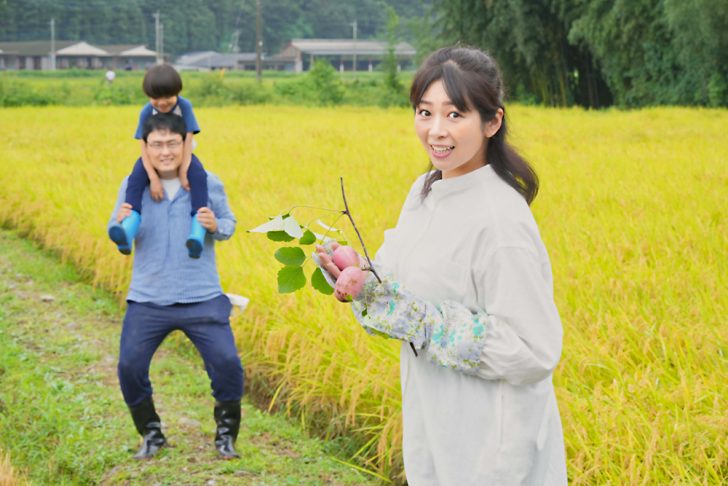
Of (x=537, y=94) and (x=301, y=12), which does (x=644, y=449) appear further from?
(x=301, y=12)

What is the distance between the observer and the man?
3.35 m

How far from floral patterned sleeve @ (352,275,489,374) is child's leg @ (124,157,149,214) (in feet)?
6.10

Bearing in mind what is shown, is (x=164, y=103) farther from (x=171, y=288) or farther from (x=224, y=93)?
(x=224, y=93)

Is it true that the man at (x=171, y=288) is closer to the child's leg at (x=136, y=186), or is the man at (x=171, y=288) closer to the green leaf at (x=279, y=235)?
the child's leg at (x=136, y=186)

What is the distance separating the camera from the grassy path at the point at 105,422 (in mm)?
3561

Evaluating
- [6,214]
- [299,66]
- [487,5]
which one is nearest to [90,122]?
[6,214]

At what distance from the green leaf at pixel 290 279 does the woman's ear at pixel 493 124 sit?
1.53ft

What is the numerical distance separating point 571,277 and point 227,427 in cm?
193

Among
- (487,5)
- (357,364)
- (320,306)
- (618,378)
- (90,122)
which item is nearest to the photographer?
(618,378)

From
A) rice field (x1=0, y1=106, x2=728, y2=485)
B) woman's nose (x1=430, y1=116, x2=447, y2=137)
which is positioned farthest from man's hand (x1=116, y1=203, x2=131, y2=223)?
woman's nose (x1=430, y1=116, x2=447, y2=137)

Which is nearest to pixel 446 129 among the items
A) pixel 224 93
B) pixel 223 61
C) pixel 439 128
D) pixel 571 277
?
pixel 439 128

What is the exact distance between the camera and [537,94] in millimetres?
26219

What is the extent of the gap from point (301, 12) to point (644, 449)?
7669 cm

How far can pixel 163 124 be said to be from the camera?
3.40m
